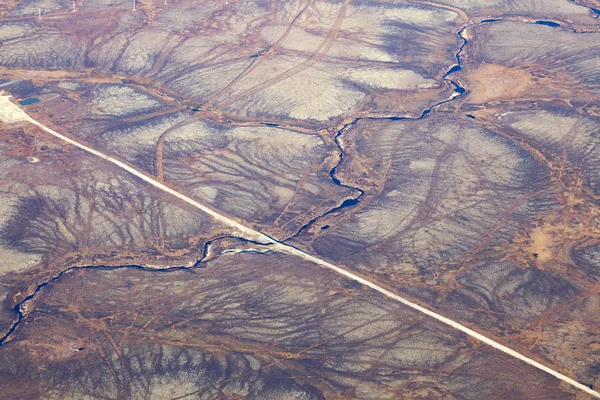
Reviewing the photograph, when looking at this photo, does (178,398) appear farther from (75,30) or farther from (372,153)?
(75,30)

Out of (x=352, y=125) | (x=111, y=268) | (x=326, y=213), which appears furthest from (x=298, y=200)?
A: (x=111, y=268)

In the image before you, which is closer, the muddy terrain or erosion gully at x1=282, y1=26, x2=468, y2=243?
the muddy terrain

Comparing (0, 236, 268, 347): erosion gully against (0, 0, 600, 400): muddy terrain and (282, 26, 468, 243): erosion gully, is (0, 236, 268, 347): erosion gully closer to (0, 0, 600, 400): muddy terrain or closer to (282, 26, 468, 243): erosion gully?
(0, 0, 600, 400): muddy terrain

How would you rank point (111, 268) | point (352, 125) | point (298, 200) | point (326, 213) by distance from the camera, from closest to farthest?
point (111, 268) < point (326, 213) < point (298, 200) < point (352, 125)

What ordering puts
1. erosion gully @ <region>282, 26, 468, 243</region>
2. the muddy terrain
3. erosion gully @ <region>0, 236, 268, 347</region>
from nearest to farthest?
1. the muddy terrain
2. erosion gully @ <region>0, 236, 268, 347</region>
3. erosion gully @ <region>282, 26, 468, 243</region>

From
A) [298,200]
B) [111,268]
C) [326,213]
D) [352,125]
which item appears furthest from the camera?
[352,125]

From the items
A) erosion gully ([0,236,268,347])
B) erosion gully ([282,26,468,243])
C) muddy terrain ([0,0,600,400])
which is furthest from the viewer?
erosion gully ([282,26,468,243])

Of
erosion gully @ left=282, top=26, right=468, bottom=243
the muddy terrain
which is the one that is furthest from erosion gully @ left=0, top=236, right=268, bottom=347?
erosion gully @ left=282, top=26, right=468, bottom=243

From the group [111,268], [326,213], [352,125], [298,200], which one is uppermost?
[352,125]

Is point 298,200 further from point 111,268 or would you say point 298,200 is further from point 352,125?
point 111,268

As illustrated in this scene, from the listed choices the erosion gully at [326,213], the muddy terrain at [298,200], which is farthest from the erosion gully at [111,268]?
the muddy terrain at [298,200]

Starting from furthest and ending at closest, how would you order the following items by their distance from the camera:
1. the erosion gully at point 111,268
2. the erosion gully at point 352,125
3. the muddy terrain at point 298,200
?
the erosion gully at point 352,125, the erosion gully at point 111,268, the muddy terrain at point 298,200

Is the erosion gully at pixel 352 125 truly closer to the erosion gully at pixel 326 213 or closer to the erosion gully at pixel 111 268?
the erosion gully at pixel 326 213
